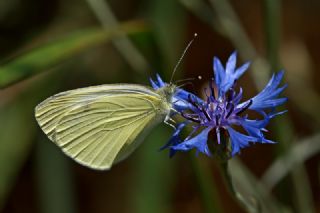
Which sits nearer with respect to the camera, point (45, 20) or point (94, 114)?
point (94, 114)

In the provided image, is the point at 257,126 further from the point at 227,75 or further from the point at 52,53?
the point at 52,53

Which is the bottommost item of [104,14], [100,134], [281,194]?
[281,194]

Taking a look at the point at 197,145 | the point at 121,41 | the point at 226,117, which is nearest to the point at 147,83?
the point at 121,41

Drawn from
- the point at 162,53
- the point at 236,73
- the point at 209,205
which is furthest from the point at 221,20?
the point at 209,205

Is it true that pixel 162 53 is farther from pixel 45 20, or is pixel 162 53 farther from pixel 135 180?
pixel 45 20

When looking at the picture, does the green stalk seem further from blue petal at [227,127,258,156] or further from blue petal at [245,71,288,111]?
→ blue petal at [227,127,258,156]

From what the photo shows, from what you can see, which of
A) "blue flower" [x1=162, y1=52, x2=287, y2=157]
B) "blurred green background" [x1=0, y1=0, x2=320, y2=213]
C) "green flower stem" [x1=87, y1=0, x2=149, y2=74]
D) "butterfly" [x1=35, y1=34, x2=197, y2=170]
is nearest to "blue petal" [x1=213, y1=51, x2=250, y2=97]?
"blue flower" [x1=162, y1=52, x2=287, y2=157]

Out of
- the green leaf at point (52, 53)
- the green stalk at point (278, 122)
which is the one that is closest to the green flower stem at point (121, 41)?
the green leaf at point (52, 53)
